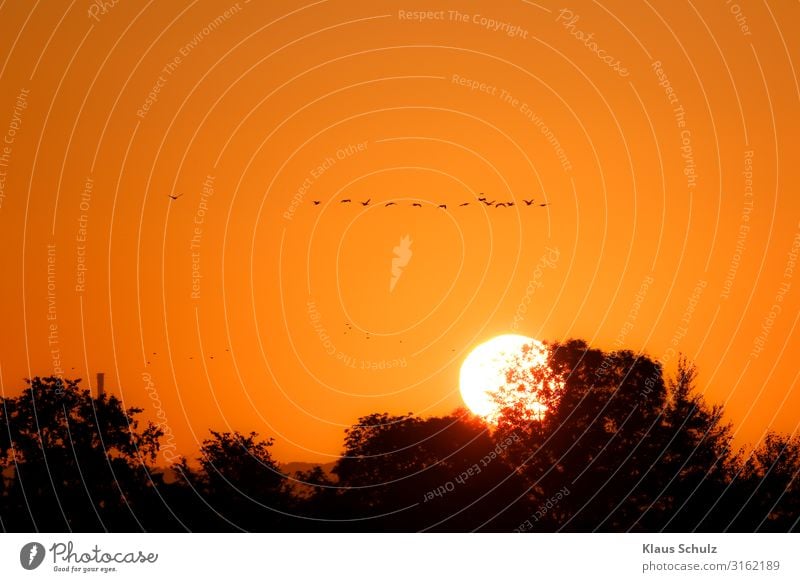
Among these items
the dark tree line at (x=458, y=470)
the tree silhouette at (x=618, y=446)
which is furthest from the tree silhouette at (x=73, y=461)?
the tree silhouette at (x=618, y=446)

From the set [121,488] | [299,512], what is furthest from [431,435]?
[121,488]

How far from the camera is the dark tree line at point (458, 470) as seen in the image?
63.8m

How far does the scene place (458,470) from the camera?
73625mm

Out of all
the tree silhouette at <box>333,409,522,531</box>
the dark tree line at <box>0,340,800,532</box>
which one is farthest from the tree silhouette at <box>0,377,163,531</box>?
the tree silhouette at <box>333,409,522,531</box>
